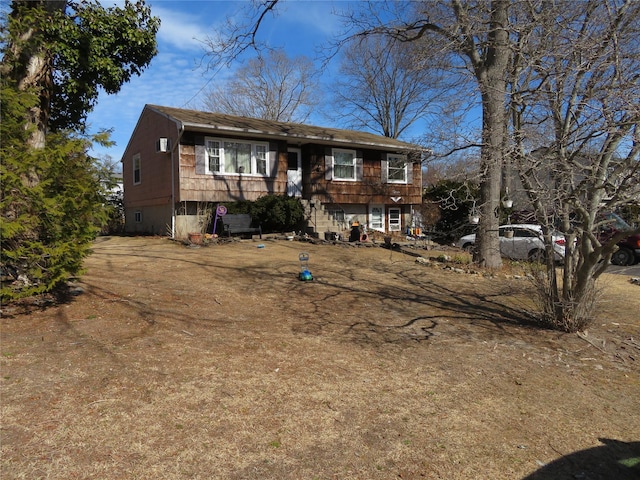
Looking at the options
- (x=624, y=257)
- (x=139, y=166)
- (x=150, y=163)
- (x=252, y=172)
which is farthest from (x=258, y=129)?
(x=624, y=257)

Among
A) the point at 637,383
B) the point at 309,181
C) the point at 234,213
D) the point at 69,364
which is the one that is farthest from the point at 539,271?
the point at 309,181

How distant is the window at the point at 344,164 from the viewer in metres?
19.5

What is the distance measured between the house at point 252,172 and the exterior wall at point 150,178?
4cm

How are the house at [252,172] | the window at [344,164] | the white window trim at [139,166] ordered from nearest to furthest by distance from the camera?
the house at [252,172], the window at [344,164], the white window trim at [139,166]

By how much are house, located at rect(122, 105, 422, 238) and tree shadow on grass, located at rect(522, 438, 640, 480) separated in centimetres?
968

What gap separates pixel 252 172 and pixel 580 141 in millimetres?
13017

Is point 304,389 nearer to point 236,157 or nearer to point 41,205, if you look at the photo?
point 41,205

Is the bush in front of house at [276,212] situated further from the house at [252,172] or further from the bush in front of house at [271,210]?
the house at [252,172]

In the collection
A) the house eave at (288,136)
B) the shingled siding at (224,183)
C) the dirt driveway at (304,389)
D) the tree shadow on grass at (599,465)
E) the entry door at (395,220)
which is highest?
the house eave at (288,136)

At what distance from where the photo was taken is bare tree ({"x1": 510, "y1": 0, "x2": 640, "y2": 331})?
526 centimetres

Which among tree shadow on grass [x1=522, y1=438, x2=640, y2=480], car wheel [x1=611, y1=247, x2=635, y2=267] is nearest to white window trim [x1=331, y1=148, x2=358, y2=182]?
car wheel [x1=611, y1=247, x2=635, y2=267]

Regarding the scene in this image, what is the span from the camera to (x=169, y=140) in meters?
16.1

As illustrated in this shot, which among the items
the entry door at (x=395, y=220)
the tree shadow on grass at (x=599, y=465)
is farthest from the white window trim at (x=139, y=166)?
the tree shadow on grass at (x=599, y=465)

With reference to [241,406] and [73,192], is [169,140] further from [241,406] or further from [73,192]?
[241,406]
